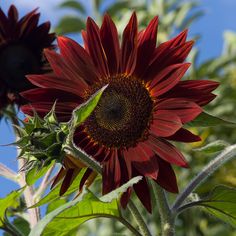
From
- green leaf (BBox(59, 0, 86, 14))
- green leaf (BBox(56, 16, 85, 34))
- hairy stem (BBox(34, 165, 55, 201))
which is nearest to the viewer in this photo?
hairy stem (BBox(34, 165, 55, 201))

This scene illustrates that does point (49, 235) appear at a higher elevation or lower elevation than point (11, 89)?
lower

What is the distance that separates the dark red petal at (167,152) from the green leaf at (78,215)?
14 cm

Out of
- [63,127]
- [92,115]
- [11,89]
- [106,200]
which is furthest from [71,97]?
[11,89]

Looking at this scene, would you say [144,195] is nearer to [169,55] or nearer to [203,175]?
[203,175]

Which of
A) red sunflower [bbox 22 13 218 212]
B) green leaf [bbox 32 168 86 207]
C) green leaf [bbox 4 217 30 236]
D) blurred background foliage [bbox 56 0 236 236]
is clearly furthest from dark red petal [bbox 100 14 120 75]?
blurred background foliage [bbox 56 0 236 236]

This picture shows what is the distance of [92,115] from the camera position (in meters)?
1.26

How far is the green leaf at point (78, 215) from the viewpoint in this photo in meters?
1.16

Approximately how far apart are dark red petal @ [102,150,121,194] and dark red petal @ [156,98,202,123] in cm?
14

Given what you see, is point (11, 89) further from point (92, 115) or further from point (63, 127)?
point (63, 127)

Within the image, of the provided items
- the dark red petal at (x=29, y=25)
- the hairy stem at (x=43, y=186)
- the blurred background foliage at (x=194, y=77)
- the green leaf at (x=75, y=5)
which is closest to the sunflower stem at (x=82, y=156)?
the hairy stem at (x=43, y=186)

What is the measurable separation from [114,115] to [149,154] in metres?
0.12

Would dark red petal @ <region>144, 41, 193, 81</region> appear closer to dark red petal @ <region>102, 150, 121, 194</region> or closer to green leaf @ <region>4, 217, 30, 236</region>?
dark red petal @ <region>102, 150, 121, 194</region>

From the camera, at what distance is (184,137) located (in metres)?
1.16

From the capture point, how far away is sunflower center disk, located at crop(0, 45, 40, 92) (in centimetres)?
196
